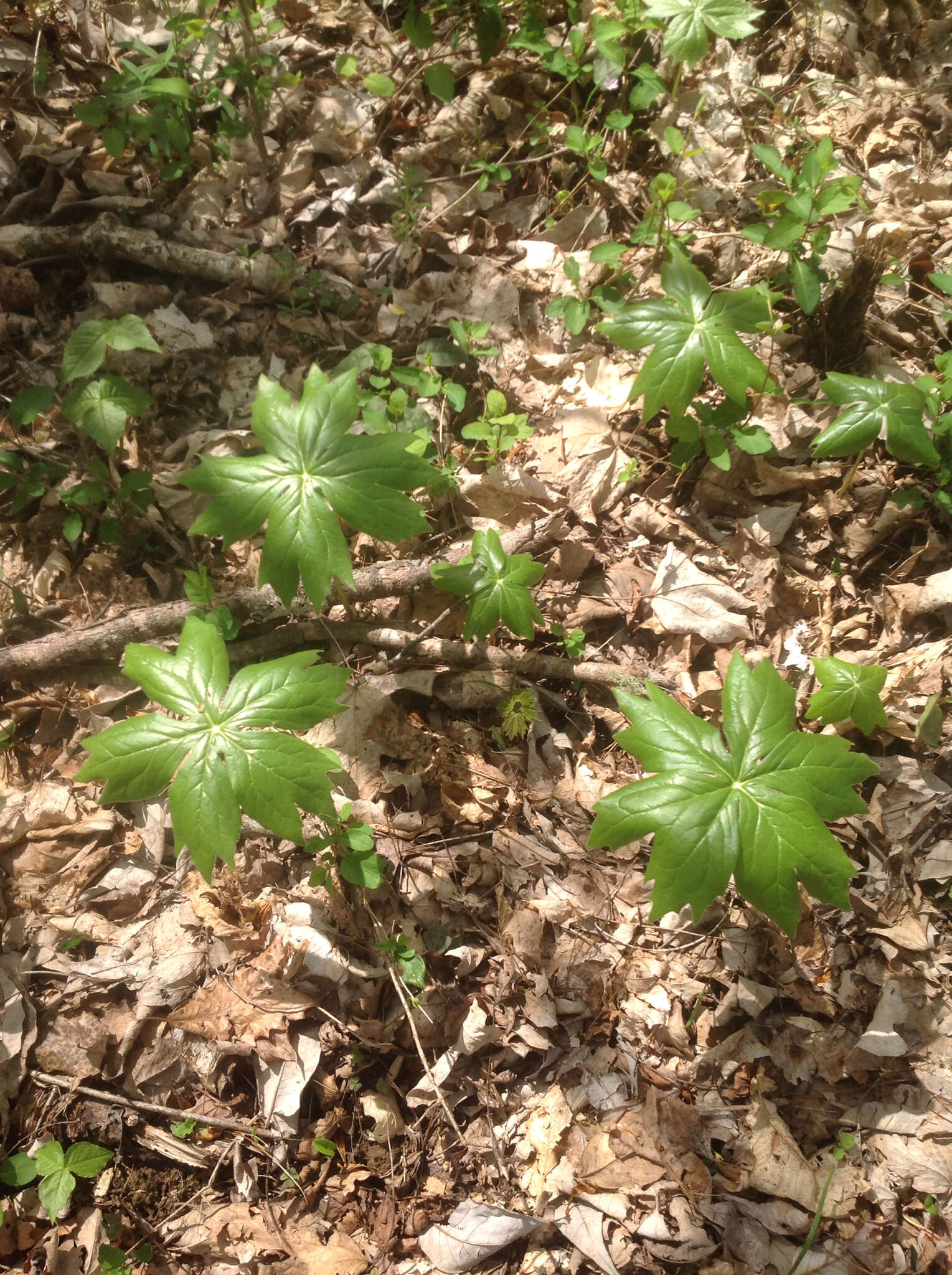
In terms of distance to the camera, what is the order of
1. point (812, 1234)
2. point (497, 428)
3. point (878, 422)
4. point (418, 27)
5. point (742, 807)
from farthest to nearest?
point (418, 27)
point (497, 428)
point (878, 422)
point (812, 1234)
point (742, 807)

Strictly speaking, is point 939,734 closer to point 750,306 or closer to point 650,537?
point 650,537

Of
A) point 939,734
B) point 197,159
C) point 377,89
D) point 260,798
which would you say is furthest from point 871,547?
point 197,159

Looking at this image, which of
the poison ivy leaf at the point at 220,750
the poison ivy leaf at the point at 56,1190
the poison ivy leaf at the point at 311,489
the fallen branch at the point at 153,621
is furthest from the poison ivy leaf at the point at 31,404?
the poison ivy leaf at the point at 56,1190

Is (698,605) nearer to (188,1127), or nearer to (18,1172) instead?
(188,1127)

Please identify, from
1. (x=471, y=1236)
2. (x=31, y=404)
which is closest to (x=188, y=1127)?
(x=471, y=1236)

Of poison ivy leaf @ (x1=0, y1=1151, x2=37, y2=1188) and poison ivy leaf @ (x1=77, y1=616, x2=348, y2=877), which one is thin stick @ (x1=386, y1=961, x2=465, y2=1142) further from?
poison ivy leaf @ (x1=0, y1=1151, x2=37, y2=1188)
